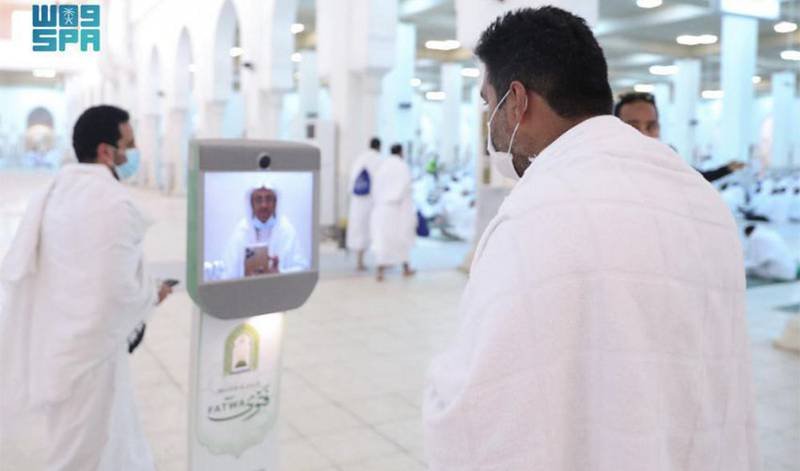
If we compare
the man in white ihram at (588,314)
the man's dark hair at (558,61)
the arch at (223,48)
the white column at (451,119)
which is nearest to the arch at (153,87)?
the arch at (223,48)

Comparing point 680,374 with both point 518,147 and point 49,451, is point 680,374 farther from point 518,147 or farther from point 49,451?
point 49,451

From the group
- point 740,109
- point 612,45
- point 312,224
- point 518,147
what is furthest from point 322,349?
point 612,45

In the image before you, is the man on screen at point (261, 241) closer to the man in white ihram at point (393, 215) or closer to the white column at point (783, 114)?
the man in white ihram at point (393, 215)

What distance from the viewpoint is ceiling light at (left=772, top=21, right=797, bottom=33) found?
51.0 ft

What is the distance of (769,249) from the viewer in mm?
9297

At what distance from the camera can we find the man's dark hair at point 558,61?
1390mm

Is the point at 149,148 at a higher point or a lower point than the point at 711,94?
lower

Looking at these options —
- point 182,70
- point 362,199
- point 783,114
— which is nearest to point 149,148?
point 182,70

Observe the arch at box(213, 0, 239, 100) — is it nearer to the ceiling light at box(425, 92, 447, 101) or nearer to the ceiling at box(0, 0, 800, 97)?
the ceiling at box(0, 0, 800, 97)

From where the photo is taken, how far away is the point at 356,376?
5.05 m

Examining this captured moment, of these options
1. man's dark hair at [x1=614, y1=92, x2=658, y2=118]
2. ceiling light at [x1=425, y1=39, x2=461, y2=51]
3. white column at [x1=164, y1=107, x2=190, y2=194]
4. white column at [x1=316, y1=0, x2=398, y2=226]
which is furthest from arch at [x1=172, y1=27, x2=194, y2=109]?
man's dark hair at [x1=614, y1=92, x2=658, y2=118]

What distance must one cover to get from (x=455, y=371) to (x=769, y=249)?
29.7ft

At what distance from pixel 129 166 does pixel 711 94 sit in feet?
105

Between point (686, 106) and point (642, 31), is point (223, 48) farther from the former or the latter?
point (686, 106)
